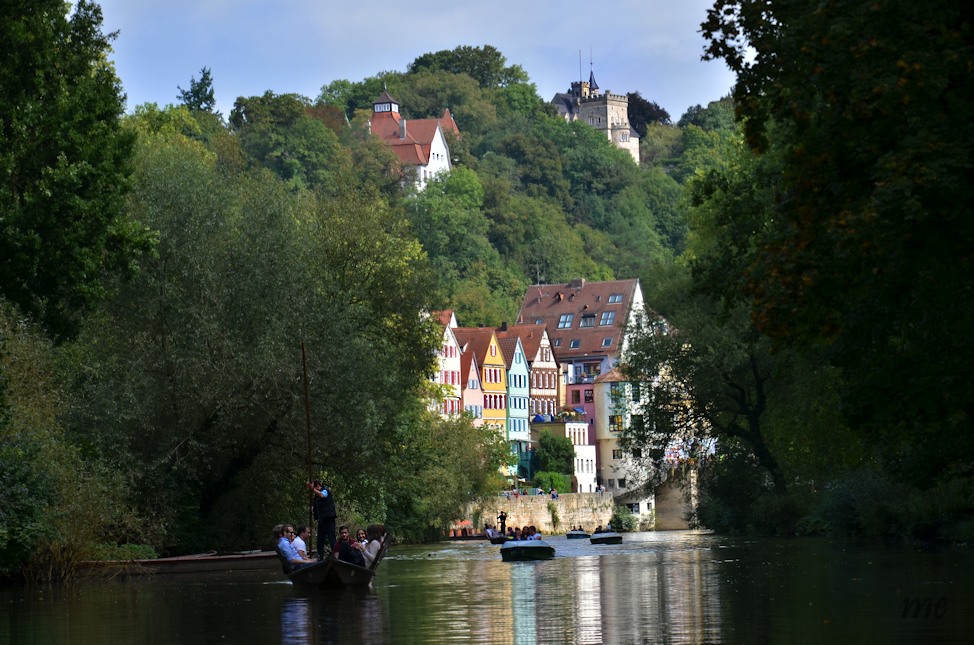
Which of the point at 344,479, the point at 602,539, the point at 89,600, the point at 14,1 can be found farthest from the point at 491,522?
the point at 89,600

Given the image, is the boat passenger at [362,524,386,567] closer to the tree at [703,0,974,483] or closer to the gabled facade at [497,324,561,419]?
the tree at [703,0,974,483]

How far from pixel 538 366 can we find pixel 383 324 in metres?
80.3

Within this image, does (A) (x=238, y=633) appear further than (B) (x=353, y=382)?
No

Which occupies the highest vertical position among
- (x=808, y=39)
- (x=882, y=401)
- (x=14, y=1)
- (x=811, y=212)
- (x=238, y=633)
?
(x=14, y=1)

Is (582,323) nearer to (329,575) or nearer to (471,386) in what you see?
(471,386)

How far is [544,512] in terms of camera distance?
100 m

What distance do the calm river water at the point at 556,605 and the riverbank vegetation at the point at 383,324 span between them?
253 cm

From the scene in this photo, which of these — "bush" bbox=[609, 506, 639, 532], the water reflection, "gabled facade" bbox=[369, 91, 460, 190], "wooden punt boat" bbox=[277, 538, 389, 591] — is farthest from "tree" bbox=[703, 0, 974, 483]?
"gabled facade" bbox=[369, 91, 460, 190]

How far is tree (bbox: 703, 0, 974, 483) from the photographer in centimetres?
2056

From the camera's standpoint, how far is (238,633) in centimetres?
2173

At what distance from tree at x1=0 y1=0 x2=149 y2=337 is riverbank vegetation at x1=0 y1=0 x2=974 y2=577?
0.07m

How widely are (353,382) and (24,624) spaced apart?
2210cm

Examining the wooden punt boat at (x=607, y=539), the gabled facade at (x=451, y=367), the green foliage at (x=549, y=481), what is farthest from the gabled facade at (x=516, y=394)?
the wooden punt boat at (x=607, y=539)

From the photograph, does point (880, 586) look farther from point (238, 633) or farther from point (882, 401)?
point (238, 633)
